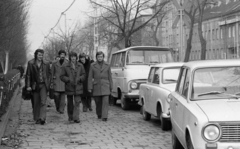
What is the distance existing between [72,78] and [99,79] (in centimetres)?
82

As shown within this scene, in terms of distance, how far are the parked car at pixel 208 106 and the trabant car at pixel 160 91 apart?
8.86 ft

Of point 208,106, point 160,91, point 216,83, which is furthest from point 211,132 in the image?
point 160,91

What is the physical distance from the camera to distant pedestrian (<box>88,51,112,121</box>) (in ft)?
42.5

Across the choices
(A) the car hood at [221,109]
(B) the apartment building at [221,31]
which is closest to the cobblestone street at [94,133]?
(A) the car hood at [221,109]

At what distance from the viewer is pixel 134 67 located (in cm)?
1630

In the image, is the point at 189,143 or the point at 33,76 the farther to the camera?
the point at 33,76

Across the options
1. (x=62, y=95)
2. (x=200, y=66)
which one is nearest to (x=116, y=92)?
(x=62, y=95)

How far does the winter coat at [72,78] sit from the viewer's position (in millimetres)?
12484

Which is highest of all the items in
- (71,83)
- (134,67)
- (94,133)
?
(134,67)

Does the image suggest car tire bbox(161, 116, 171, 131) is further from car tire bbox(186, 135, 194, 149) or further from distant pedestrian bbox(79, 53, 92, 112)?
distant pedestrian bbox(79, 53, 92, 112)

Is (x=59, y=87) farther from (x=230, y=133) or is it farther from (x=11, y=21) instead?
(x=230, y=133)

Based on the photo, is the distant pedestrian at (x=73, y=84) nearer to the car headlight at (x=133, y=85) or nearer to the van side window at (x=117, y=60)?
the car headlight at (x=133, y=85)

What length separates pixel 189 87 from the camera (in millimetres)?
7047

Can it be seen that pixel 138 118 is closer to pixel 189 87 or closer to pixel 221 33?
pixel 189 87
